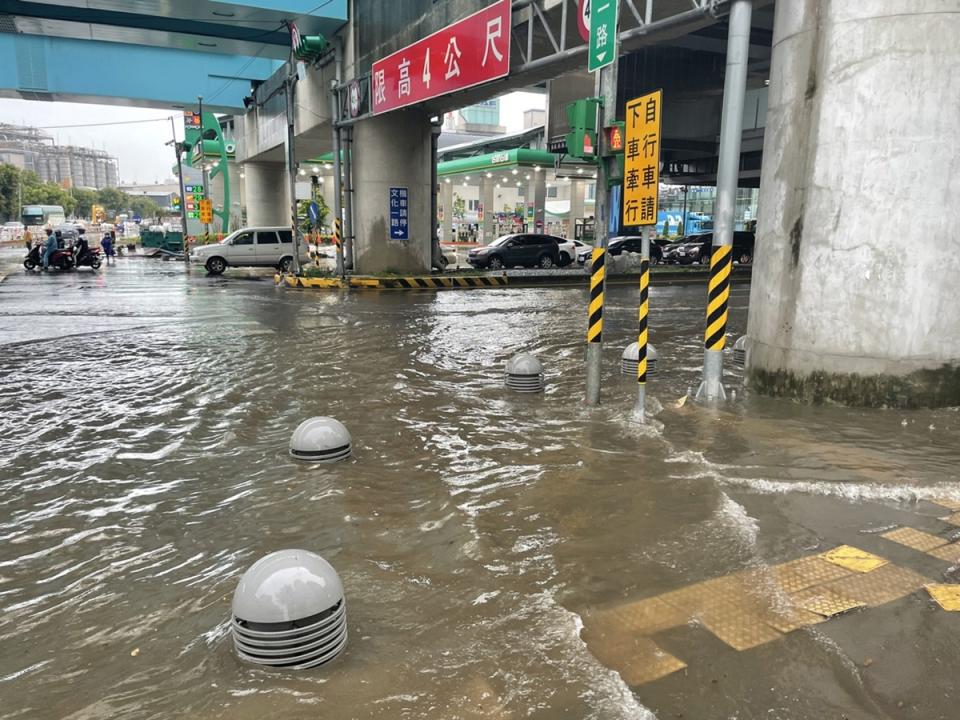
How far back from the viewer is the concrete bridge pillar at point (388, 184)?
2041 cm

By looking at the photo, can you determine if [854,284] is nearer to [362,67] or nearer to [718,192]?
[718,192]

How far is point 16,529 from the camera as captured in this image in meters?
4.36

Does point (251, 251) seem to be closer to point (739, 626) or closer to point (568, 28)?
point (568, 28)

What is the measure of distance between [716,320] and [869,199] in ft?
6.04

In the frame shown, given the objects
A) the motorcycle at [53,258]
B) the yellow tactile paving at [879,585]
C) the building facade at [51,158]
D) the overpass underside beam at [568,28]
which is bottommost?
the yellow tactile paving at [879,585]

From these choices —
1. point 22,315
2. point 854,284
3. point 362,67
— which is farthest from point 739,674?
point 362,67

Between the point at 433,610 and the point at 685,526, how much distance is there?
1.81m

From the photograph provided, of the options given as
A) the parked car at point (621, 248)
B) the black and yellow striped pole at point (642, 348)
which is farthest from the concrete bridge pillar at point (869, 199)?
the parked car at point (621, 248)

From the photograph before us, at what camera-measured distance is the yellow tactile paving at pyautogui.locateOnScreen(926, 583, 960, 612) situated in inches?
134

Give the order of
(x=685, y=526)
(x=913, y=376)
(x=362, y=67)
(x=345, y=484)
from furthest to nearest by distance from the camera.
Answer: (x=362, y=67) < (x=913, y=376) < (x=345, y=484) < (x=685, y=526)

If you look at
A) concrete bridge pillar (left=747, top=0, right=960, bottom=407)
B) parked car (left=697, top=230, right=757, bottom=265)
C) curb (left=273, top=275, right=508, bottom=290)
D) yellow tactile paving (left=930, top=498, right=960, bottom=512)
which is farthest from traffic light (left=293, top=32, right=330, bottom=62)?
yellow tactile paving (left=930, top=498, right=960, bottom=512)

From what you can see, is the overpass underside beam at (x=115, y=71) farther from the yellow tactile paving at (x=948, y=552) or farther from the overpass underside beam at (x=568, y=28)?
the yellow tactile paving at (x=948, y=552)

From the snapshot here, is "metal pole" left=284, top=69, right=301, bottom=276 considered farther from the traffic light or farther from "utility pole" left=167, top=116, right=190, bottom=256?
"utility pole" left=167, top=116, right=190, bottom=256

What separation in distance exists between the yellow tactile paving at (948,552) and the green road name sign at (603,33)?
4.92 m
